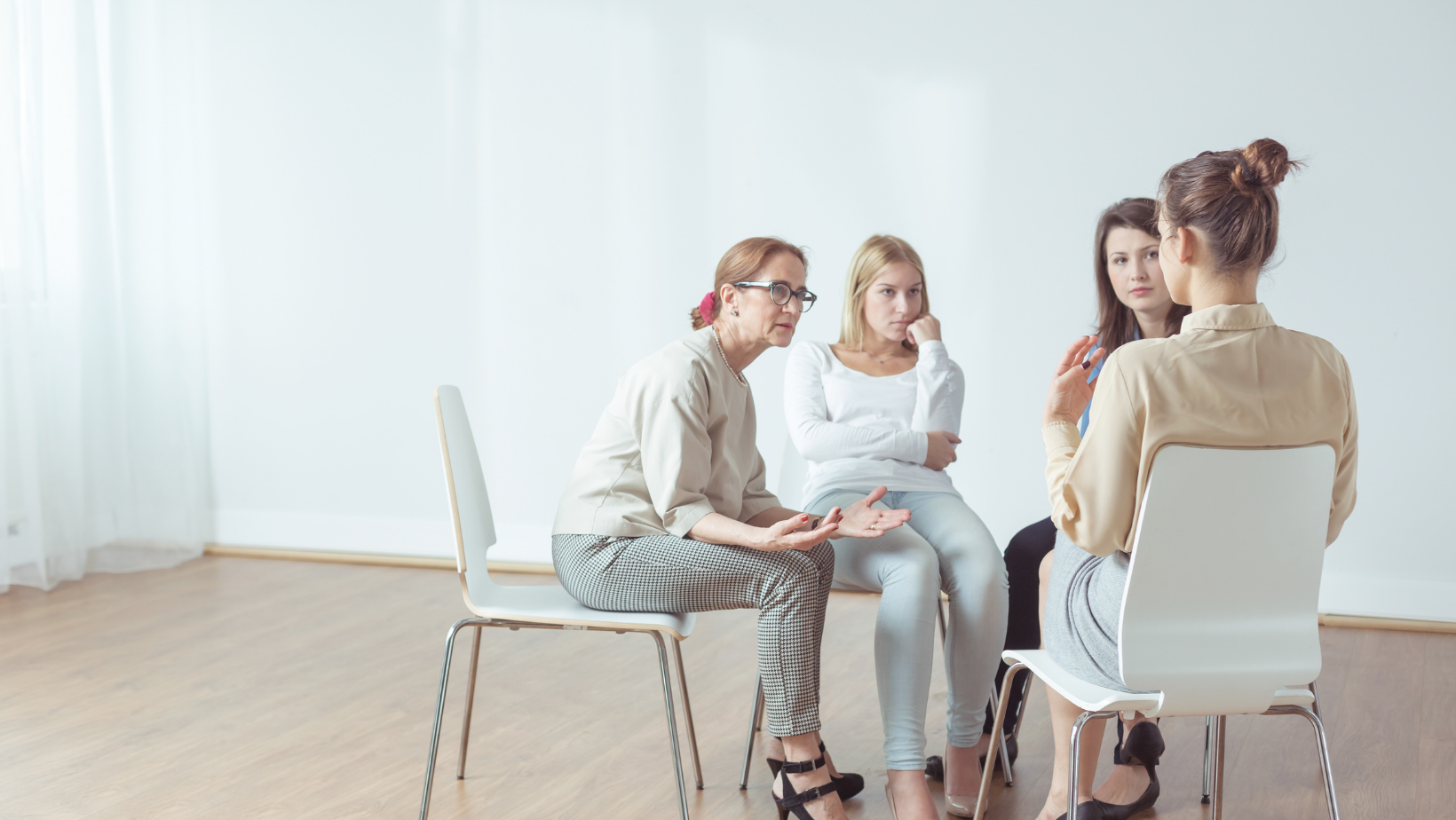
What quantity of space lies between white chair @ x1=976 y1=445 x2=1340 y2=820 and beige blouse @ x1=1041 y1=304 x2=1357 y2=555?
35 mm

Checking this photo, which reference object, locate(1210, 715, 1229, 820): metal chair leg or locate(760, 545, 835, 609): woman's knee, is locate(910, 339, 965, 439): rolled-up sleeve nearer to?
locate(760, 545, 835, 609): woman's knee

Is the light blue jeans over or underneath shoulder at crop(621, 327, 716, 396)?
underneath

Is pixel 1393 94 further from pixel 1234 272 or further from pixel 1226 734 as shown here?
pixel 1234 272

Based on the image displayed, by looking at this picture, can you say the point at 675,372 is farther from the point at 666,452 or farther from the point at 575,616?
the point at 575,616

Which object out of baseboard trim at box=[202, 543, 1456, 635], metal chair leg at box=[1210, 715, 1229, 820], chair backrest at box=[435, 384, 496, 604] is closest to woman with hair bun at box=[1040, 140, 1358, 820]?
metal chair leg at box=[1210, 715, 1229, 820]

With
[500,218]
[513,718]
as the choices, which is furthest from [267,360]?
[513,718]

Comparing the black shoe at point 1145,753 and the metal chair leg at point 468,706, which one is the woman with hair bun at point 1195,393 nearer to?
the black shoe at point 1145,753

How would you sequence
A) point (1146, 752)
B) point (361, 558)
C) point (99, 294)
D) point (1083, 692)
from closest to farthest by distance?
point (1083, 692) < point (1146, 752) < point (99, 294) < point (361, 558)

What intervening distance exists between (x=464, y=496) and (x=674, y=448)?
40 cm

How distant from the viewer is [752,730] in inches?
91.0

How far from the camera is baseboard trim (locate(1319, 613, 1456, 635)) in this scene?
3.49 m

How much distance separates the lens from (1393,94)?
11.4 feet

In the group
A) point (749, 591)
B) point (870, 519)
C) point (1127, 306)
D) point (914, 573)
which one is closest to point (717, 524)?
point (749, 591)

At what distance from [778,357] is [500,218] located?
3.95 ft
